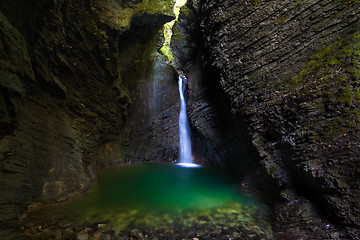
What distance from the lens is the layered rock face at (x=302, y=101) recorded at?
11.2ft

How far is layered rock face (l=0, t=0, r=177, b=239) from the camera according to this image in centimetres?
309

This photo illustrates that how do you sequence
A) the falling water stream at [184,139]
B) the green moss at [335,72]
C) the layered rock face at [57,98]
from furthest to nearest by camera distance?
the falling water stream at [184,139], the green moss at [335,72], the layered rock face at [57,98]

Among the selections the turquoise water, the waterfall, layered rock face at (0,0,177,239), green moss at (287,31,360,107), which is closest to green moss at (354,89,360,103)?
green moss at (287,31,360,107)

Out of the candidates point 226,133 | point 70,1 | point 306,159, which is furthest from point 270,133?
point 70,1

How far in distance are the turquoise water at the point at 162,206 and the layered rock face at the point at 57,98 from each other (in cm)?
83

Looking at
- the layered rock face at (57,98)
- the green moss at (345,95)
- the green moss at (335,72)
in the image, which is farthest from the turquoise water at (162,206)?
the green moss at (335,72)

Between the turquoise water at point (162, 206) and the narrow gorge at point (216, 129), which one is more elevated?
the narrow gorge at point (216, 129)

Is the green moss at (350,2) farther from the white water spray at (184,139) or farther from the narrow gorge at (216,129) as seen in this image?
the white water spray at (184,139)

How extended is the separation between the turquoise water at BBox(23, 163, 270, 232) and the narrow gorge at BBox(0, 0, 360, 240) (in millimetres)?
47

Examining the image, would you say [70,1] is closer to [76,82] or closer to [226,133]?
[76,82]

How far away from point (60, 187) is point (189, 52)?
11009 millimetres

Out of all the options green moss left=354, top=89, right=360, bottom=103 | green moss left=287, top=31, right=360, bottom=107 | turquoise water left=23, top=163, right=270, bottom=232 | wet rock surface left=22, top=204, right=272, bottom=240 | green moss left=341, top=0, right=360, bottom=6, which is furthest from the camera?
green moss left=341, top=0, right=360, bottom=6

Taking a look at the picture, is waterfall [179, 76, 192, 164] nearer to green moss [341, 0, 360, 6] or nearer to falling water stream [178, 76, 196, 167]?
falling water stream [178, 76, 196, 167]

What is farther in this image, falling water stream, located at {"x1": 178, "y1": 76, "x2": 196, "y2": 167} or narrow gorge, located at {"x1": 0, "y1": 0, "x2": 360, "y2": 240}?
falling water stream, located at {"x1": 178, "y1": 76, "x2": 196, "y2": 167}
